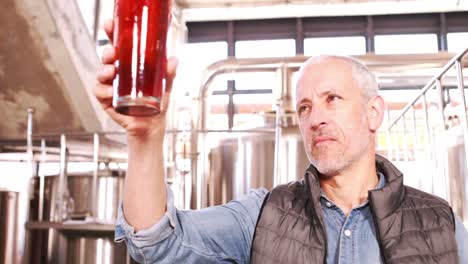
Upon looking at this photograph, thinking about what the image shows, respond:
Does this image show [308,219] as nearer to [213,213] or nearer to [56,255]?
[213,213]

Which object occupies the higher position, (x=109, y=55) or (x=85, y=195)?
(x=109, y=55)

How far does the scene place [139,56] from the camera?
58cm

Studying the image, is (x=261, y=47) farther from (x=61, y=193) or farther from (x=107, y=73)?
(x=107, y=73)

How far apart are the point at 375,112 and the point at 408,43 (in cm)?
577

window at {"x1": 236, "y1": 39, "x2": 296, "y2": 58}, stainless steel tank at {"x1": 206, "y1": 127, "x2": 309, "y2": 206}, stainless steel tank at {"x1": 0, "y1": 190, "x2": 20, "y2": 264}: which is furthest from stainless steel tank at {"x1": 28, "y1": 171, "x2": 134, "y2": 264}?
window at {"x1": 236, "y1": 39, "x2": 296, "y2": 58}

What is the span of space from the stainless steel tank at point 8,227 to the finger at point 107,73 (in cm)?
222

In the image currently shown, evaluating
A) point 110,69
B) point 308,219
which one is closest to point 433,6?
point 308,219

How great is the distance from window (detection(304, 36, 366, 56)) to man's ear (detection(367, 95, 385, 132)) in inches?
213

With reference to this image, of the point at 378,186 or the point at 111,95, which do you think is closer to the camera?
the point at 111,95

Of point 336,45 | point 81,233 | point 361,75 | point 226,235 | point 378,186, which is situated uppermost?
Answer: point 336,45

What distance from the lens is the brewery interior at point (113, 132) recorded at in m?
2.53

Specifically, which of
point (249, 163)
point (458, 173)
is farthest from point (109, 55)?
point (249, 163)

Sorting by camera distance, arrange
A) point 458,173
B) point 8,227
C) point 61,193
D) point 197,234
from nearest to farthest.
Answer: point 197,234 → point 458,173 → point 8,227 → point 61,193

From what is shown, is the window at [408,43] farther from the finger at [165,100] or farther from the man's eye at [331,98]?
the finger at [165,100]
